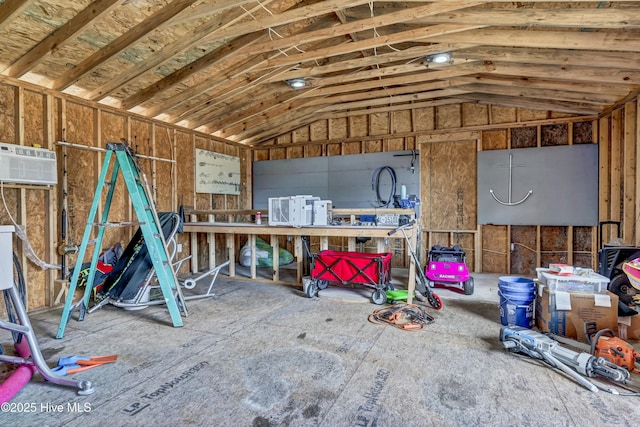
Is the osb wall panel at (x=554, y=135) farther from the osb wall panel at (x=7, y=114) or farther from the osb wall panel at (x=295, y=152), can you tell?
the osb wall panel at (x=7, y=114)

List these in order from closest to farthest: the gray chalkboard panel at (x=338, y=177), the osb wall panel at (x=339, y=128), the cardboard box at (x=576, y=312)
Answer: the cardboard box at (x=576, y=312)
the gray chalkboard panel at (x=338, y=177)
the osb wall panel at (x=339, y=128)

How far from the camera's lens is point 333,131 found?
22.8 ft

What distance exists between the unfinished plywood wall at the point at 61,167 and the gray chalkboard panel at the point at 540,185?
Result: 18.0 feet

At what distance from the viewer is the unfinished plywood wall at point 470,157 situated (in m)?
5.39

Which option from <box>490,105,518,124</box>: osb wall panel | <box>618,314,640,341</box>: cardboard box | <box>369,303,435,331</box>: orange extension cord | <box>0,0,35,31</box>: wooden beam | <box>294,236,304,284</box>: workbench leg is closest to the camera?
<box>0,0,35,31</box>: wooden beam

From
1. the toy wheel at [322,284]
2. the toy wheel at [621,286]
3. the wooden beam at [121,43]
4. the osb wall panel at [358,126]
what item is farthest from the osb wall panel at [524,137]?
the wooden beam at [121,43]

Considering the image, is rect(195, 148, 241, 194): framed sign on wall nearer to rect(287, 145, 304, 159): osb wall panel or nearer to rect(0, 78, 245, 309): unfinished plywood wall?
rect(0, 78, 245, 309): unfinished plywood wall

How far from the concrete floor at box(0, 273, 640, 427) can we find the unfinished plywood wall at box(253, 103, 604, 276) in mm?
2704

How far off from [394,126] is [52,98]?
5.44 metres

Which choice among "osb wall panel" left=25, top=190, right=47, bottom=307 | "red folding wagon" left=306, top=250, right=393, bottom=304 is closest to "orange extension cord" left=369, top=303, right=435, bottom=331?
"red folding wagon" left=306, top=250, right=393, bottom=304

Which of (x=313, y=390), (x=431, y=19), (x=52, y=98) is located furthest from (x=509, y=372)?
(x=52, y=98)

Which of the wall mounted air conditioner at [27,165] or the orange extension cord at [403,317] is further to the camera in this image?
the wall mounted air conditioner at [27,165]

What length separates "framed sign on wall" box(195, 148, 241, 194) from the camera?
603cm

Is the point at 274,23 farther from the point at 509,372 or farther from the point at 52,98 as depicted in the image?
the point at 509,372
